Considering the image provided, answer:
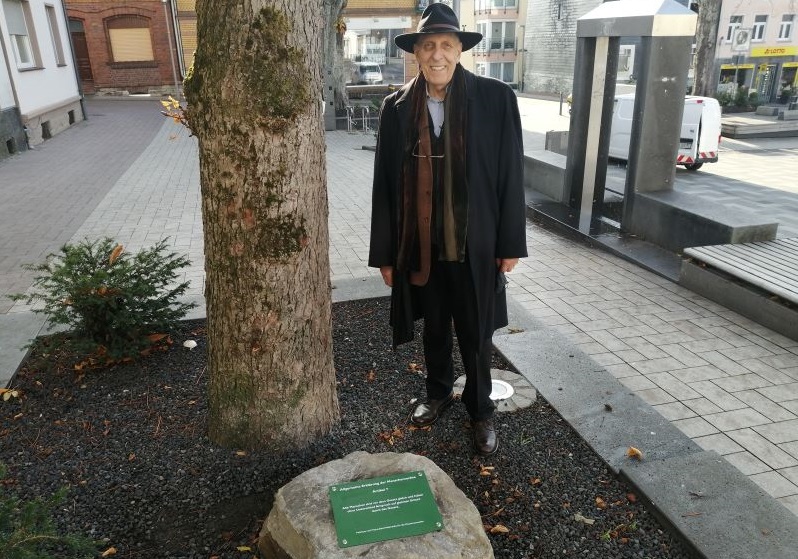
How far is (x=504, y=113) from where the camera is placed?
9.06ft

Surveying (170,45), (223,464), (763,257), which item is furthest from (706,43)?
(223,464)

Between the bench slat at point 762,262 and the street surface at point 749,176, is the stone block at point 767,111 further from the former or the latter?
the bench slat at point 762,262

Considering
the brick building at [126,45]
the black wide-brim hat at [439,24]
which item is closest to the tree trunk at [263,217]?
the black wide-brim hat at [439,24]

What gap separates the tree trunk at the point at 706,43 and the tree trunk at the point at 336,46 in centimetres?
1121

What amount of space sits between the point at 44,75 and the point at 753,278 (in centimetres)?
1710

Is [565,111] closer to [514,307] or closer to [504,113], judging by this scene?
[514,307]

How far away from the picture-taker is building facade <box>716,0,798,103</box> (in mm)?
26859

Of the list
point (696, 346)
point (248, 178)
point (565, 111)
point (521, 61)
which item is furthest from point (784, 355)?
point (521, 61)

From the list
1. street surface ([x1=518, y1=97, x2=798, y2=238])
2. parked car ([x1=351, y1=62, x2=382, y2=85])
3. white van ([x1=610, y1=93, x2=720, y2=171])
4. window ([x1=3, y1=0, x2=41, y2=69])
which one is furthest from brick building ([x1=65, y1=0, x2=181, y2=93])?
white van ([x1=610, y1=93, x2=720, y2=171])

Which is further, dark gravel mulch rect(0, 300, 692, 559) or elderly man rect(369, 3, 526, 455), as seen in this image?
elderly man rect(369, 3, 526, 455)

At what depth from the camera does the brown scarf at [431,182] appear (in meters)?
2.73

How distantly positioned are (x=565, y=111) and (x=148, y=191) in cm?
2146

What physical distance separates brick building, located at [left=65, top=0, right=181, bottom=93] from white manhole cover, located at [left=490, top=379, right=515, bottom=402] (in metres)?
26.6

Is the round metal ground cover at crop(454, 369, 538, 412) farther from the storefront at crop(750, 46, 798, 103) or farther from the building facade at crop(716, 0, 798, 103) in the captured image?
the storefront at crop(750, 46, 798, 103)
